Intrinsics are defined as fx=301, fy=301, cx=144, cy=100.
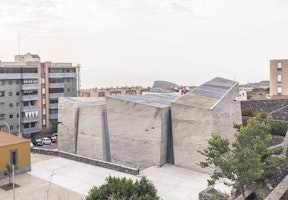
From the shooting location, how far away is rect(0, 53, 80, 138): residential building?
5488 cm

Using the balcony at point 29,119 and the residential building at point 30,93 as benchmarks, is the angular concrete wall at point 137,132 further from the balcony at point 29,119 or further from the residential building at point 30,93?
the balcony at point 29,119

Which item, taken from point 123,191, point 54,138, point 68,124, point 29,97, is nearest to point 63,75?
point 29,97

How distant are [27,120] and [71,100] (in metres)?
27.8

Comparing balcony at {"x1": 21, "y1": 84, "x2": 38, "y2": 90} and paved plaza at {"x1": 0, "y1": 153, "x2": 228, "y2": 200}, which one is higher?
balcony at {"x1": 21, "y1": 84, "x2": 38, "y2": 90}

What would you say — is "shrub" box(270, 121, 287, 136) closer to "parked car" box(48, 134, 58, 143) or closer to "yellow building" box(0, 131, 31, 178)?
"yellow building" box(0, 131, 31, 178)

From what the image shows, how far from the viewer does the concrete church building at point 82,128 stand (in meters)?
29.5

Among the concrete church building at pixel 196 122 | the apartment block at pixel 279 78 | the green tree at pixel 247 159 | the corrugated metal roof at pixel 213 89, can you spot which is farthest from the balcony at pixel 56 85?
the green tree at pixel 247 159

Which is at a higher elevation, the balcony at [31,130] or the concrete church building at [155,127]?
the concrete church building at [155,127]

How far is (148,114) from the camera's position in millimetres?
25844

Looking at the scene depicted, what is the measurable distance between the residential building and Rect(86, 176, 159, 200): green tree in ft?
138

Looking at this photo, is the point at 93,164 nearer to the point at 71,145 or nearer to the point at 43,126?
the point at 71,145

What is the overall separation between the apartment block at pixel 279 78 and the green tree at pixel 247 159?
38.0 metres

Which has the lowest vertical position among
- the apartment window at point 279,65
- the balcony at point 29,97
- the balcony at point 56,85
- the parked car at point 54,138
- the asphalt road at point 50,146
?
the asphalt road at point 50,146

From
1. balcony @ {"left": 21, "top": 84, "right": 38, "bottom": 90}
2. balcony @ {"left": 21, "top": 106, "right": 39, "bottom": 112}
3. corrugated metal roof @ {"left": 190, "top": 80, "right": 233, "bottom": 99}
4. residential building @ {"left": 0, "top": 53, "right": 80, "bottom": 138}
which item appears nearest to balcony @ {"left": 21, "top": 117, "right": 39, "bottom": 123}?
residential building @ {"left": 0, "top": 53, "right": 80, "bottom": 138}
